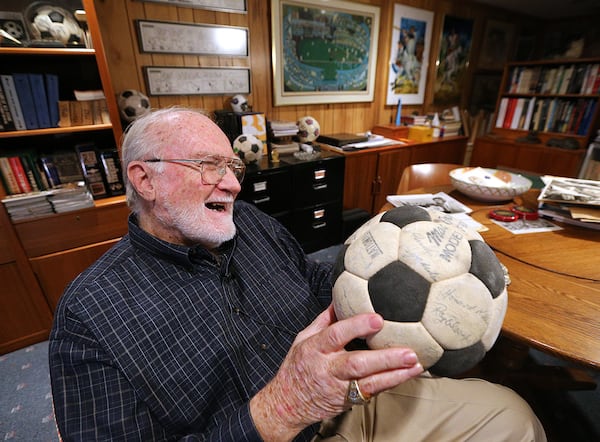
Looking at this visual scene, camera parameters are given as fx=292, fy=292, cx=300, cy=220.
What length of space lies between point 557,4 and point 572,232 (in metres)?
3.92

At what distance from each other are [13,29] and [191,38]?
3.27ft

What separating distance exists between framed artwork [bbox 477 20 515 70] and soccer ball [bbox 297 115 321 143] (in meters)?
2.85

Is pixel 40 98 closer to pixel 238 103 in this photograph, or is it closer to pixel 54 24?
pixel 54 24

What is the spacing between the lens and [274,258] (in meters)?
1.09

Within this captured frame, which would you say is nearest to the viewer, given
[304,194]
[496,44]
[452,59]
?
[304,194]

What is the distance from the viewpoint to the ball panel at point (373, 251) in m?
0.55

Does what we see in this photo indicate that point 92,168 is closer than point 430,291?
No

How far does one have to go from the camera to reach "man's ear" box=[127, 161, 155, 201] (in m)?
0.89

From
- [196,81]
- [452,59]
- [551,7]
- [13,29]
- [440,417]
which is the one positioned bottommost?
[440,417]

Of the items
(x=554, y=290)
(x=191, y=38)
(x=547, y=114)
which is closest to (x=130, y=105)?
(x=191, y=38)

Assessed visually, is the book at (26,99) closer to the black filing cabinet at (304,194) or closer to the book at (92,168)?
the book at (92,168)

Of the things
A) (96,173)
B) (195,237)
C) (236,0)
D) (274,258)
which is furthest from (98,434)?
(236,0)

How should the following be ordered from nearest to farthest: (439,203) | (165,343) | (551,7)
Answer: (165,343) < (439,203) < (551,7)

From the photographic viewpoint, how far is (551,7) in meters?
3.52
